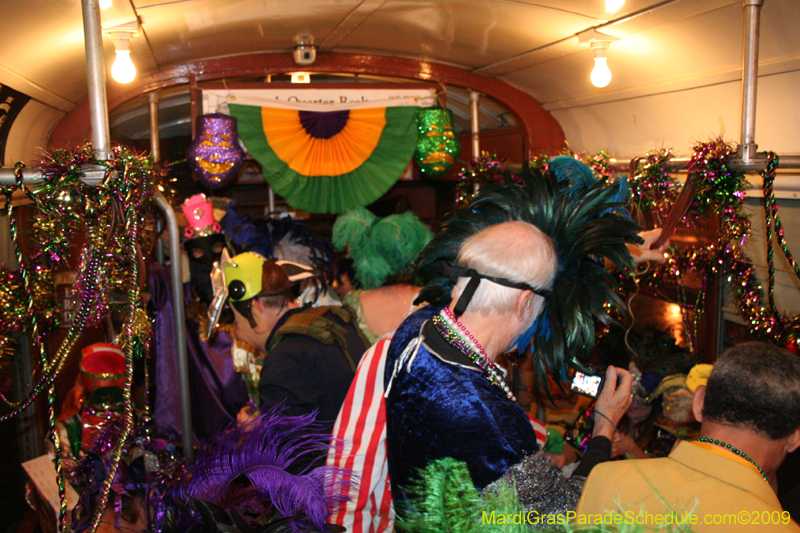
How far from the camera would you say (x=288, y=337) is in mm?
2264

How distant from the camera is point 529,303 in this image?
5.29 feet

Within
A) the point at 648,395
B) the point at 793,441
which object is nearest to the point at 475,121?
the point at 648,395

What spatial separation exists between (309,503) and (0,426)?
2267mm

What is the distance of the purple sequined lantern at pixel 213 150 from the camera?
362 cm

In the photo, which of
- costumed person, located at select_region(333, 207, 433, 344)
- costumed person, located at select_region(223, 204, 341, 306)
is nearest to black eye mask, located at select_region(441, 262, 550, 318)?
costumed person, located at select_region(333, 207, 433, 344)

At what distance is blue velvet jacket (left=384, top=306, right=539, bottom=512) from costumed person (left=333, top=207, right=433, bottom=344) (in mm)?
1197

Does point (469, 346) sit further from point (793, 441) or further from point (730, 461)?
point (793, 441)

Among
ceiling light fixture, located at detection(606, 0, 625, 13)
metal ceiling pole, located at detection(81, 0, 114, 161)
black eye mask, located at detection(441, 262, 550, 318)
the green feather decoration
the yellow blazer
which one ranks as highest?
ceiling light fixture, located at detection(606, 0, 625, 13)

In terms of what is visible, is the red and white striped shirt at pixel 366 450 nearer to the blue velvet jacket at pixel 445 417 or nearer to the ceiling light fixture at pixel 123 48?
the blue velvet jacket at pixel 445 417

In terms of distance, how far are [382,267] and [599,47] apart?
5.15 ft

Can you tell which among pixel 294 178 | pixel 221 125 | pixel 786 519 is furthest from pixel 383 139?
pixel 786 519

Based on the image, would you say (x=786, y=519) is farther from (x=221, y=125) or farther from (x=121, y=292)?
(x=221, y=125)

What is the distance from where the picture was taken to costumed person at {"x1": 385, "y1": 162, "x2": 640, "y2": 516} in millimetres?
1411

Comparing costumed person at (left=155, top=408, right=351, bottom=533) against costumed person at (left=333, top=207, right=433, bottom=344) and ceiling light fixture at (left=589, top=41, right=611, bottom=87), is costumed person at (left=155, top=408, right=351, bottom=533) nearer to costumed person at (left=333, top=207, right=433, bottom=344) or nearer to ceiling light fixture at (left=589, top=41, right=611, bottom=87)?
costumed person at (left=333, top=207, right=433, bottom=344)
